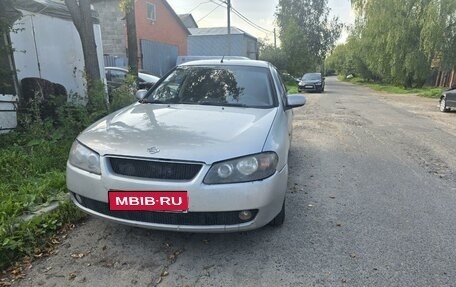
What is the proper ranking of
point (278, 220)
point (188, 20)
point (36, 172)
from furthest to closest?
point (188, 20) → point (36, 172) → point (278, 220)

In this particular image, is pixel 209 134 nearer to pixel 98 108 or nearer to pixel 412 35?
pixel 98 108

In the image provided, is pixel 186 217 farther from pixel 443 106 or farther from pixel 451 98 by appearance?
pixel 443 106

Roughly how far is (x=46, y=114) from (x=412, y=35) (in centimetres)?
2433

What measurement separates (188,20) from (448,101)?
114ft

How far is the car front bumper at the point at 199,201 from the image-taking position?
8.13 feet

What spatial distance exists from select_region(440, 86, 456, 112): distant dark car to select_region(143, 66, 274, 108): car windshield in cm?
1214

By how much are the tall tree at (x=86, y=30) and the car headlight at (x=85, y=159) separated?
14.1 ft

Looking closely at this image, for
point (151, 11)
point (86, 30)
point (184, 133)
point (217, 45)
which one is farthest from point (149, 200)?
point (217, 45)

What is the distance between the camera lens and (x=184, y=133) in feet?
9.34

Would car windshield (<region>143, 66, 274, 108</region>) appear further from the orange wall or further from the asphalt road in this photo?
the orange wall

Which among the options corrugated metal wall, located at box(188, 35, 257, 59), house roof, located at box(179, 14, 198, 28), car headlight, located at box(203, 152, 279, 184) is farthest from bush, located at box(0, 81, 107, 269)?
house roof, located at box(179, 14, 198, 28)

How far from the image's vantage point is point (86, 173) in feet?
8.98

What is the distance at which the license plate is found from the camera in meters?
2.48

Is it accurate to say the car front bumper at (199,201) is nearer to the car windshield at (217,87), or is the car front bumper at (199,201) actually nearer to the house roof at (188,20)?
the car windshield at (217,87)
